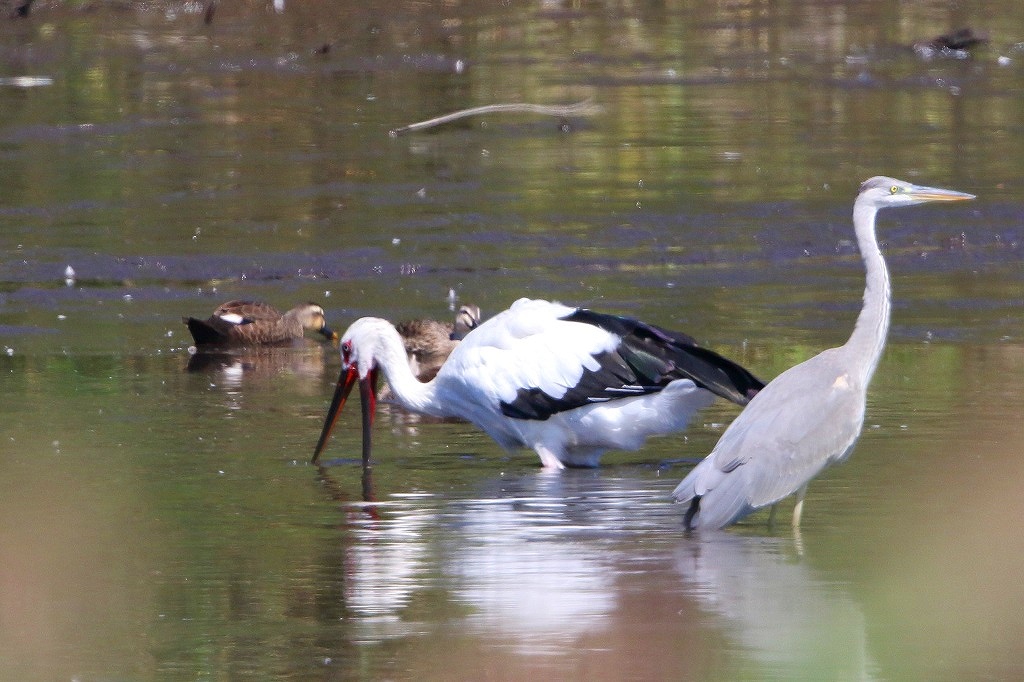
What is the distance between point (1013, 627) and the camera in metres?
6.38

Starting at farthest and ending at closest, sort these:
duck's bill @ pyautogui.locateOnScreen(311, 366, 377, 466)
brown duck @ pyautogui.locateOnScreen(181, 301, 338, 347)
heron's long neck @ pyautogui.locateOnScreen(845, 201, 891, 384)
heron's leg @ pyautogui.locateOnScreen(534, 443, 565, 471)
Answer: brown duck @ pyautogui.locateOnScreen(181, 301, 338, 347) < heron's leg @ pyautogui.locateOnScreen(534, 443, 565, 471) < duck's bill @ pyautogui.locateOnScreen(311, 366, 377, 466) < heron's long neck @ pyautogui.locateOnScreen(845, 201, 891, 384)

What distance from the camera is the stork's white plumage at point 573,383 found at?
8.95 m

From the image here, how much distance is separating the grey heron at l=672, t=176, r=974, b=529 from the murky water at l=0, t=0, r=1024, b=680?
0.54 feet

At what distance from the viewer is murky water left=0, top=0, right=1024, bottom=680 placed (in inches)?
255

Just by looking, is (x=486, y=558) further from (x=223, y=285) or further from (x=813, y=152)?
(x=813, y=152)

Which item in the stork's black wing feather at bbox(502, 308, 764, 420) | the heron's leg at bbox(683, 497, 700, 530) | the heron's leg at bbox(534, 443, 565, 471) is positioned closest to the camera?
the heron's leg at bbox(683, 497, 700, 530)

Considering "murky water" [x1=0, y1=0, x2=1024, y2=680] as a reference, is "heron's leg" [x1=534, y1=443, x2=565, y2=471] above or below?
below

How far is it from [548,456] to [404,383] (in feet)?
2.66

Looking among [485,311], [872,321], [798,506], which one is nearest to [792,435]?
[798,506]

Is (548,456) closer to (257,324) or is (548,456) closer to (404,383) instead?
(404,383)

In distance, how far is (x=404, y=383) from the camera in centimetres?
958

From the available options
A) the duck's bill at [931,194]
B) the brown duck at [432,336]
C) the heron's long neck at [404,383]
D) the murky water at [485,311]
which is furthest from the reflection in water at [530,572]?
the brown duck at [432,336]

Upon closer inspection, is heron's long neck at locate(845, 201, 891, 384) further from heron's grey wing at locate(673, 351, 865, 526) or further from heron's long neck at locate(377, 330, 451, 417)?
heron's long neck at locate(377, 330, 451, 417)

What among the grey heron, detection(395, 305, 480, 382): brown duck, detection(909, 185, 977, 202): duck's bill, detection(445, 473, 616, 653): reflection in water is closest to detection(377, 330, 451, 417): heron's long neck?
detection(445, 473, 616, 653): reflection in water
